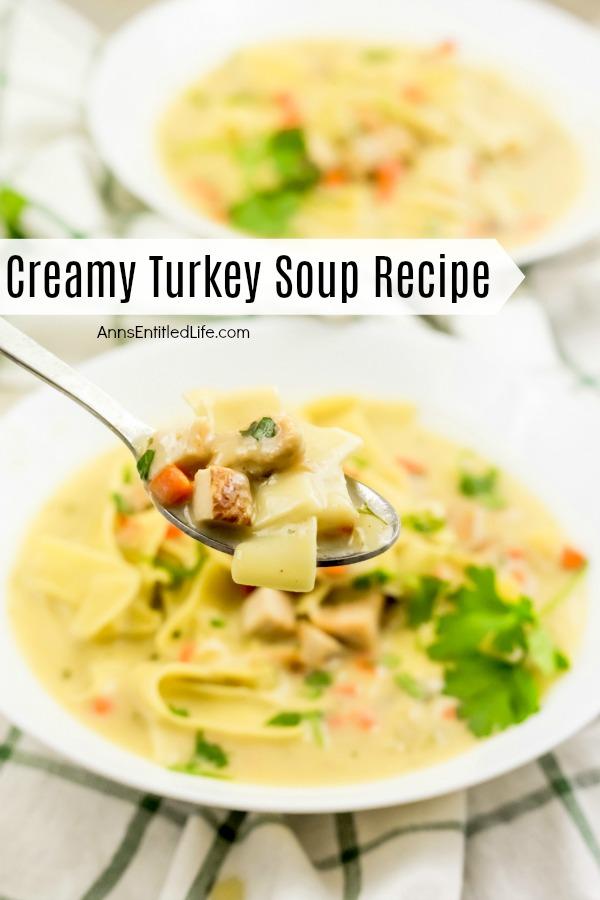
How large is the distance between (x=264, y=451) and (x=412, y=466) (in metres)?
1.47

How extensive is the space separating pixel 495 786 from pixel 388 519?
905 mm

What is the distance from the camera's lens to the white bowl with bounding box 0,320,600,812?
3.31 metres

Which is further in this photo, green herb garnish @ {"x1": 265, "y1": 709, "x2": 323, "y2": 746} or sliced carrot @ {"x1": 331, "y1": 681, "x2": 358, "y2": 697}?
sliced carrot @ {"x1": 331, "y1": 681, "x2": 358, "y2": 697}

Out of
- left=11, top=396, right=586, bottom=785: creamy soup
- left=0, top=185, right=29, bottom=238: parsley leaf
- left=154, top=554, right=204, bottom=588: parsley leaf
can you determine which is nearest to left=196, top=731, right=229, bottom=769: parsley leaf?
left=11, top=396, right=586, bottom=785: creamy soup

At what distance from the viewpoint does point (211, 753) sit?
3377 mm

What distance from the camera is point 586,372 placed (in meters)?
5.15

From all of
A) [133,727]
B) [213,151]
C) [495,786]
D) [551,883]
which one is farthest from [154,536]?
[213,151]

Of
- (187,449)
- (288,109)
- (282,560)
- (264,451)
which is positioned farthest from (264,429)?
(288,109)

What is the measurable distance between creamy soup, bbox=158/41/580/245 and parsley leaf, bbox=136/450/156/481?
2.62 meters

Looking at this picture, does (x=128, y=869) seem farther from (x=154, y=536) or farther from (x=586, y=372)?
(x=586, y=372)

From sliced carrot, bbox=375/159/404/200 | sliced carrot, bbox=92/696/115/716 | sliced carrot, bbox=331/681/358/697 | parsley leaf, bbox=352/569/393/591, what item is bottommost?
sliced carrot, bbox=92/696/115/716

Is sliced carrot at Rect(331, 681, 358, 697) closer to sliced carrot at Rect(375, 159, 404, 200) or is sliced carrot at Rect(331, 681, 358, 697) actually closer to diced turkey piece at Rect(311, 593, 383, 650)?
diced turkey piece at Rect(311, 593, 383, 650)

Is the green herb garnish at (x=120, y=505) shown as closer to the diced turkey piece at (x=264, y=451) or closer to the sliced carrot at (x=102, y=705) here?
the sliced carrot at (x=102, y=705)

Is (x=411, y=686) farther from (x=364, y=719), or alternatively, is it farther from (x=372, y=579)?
(x=372, y=579)
